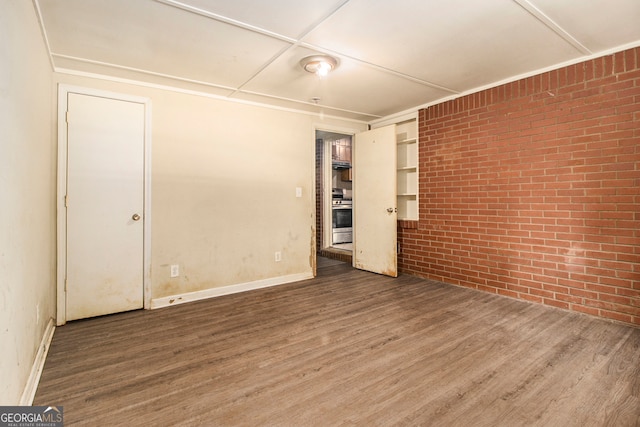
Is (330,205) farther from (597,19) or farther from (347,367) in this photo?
(597,19)

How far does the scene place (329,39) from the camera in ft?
7.40

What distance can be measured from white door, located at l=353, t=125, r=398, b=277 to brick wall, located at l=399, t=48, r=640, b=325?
1.57 ft

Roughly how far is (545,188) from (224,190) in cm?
332

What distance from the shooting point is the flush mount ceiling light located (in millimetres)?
2545

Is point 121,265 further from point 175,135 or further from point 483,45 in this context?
point 483,45

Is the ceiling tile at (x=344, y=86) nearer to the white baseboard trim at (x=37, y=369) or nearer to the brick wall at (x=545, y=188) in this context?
the brick wall at (x=545, y=188)

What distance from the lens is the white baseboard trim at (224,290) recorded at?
10.2ft

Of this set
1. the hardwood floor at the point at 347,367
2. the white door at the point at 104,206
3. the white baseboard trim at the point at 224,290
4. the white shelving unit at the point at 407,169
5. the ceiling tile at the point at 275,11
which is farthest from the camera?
the white shelving unit at the point at 407,169

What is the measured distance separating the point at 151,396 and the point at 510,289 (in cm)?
332

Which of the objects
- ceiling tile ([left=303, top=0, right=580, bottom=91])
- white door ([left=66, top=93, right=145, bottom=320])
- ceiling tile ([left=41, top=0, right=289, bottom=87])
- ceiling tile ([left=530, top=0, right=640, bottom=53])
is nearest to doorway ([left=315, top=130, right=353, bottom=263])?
ceiling tile ([left=303, top=0, right=580, bottom=91])

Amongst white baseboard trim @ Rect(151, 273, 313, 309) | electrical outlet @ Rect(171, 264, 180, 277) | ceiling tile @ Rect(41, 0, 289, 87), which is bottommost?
white baseboard trim @ Rect(151, 273, 313, 309)

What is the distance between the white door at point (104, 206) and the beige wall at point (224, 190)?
0.49ft

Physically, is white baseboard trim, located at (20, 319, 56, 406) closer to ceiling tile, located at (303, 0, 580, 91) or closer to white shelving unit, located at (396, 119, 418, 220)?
ceiling tile, located at (303, 0, 580, 91)

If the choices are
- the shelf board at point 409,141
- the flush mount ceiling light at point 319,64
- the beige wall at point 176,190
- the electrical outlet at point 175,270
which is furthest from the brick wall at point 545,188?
the electrical outlet at point 175,270
